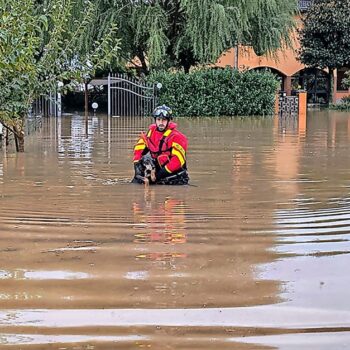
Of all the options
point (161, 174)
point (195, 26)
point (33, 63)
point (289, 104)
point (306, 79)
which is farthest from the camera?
point (306, 79)

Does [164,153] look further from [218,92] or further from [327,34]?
[327,34]

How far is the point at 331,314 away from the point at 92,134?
16125 mm

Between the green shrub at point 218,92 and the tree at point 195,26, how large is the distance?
2.76ft

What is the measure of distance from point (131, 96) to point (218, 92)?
3547 millimetres

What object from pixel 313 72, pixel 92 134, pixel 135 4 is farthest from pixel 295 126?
pixel 313 72

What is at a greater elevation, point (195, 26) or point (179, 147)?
point (195, 26)

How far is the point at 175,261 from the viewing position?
523cm

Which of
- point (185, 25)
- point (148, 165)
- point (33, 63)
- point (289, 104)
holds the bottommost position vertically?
point (148, 165)

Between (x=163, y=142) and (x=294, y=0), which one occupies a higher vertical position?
(x=294, y=0)

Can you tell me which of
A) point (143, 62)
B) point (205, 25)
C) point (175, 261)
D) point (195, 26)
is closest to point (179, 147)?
point (175, 261)

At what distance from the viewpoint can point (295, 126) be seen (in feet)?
77.2

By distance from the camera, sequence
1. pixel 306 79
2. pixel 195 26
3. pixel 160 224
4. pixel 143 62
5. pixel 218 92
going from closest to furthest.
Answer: pixel 160 224 → pixel 195 26 → pixel 218 92 → pixel 143 62 → pixel 306 79

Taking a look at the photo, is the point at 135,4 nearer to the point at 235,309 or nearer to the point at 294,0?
the point at 294,0

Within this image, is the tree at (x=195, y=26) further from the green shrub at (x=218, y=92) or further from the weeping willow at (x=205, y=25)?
the green shrub at (x=218, y=92)
